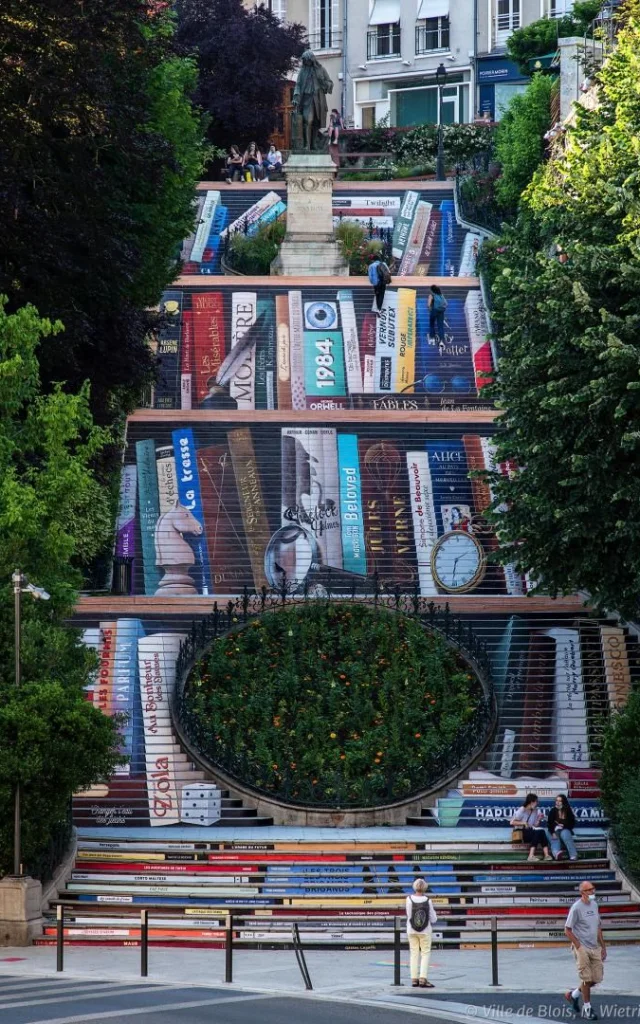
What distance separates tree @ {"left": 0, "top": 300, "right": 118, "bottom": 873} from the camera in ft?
90.0

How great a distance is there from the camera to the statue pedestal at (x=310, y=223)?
57750mm

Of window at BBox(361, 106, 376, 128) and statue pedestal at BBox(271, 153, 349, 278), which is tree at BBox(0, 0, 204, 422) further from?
window at BBox(361, 106, 376, 128)

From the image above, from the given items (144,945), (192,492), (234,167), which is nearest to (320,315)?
(192,492)

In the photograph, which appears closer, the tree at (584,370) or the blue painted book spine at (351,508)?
the tree at (584,370)

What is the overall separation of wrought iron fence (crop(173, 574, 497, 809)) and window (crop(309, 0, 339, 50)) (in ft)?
182

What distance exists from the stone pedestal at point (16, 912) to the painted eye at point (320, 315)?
26.6 meters

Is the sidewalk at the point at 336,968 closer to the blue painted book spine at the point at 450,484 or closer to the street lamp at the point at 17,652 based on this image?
the street lamp at the point at 17,652

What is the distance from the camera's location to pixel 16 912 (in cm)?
2758

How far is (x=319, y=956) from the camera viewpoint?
2689 centimetres

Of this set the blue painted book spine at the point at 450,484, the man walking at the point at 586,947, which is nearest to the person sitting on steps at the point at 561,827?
the man walking at the point at 586,947

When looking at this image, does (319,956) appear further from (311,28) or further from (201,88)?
(311,28)

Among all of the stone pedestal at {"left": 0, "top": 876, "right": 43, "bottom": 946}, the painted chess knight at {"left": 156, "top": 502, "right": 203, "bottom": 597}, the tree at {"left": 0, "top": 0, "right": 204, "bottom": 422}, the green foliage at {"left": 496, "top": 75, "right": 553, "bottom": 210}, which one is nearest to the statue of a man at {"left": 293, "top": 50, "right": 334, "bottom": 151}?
the green foliage at {"left": 496, "top": 75, "right": 553, "bottom": 210}

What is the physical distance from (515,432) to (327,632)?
19.2 ft

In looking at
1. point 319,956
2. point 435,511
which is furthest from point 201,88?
point 319,956
